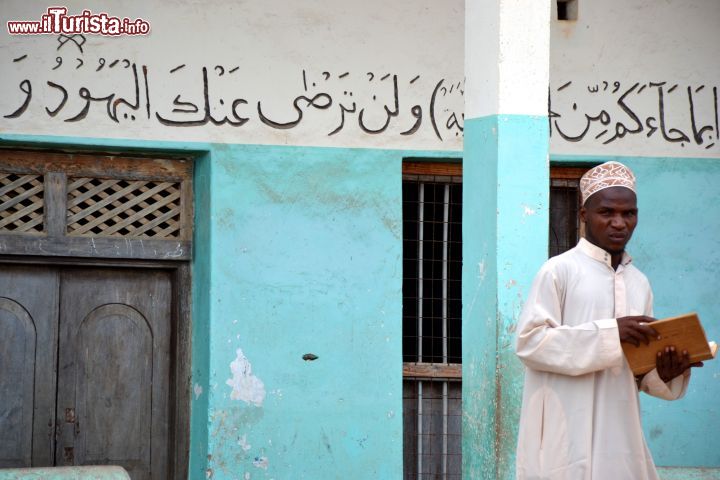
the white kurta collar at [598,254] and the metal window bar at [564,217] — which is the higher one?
the metal window bar at [564,217]

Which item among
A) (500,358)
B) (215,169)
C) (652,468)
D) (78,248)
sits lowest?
(652,468)

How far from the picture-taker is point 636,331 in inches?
174

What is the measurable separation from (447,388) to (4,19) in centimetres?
339

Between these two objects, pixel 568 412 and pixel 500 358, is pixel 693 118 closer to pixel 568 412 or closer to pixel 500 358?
pixel 500 358

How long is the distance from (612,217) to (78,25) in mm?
3720

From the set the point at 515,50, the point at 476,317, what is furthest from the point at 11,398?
the point at 515,50

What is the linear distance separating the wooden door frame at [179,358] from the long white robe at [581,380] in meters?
3.27

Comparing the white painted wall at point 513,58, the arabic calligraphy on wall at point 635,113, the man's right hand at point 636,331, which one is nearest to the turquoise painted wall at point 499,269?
the white painted wall at point 513,58

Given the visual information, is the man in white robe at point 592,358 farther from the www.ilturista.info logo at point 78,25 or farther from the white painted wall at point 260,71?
the www.ilturista.info logo at point 78,25

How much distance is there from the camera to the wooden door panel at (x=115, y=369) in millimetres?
7410

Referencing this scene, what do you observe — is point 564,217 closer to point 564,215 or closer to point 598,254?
point 564,215

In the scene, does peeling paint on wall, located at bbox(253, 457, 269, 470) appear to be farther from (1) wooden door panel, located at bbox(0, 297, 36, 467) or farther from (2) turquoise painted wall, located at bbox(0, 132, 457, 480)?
(1) wooden door panel, located at bbox(0, 297, 36, 467)

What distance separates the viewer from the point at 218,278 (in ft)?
23.7

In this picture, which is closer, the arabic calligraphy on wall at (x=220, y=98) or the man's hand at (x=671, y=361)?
the man's hand at (x=671, y=361)
